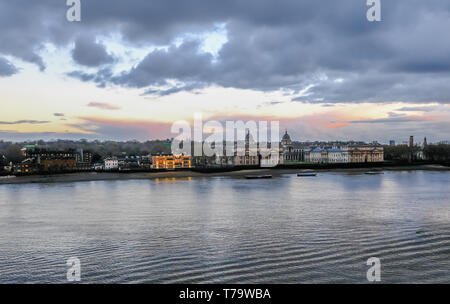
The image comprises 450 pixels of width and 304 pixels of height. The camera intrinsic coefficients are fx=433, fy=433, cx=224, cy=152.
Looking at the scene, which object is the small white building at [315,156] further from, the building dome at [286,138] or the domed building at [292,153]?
the building dome at [286,138]

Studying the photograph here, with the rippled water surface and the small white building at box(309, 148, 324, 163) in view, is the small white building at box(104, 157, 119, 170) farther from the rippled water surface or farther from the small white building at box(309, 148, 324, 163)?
the rippled water surface

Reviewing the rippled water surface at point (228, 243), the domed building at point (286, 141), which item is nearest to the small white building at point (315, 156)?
the domed building at point (286, 141)

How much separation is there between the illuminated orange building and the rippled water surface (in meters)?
53.8

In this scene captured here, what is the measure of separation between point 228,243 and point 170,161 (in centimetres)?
6315

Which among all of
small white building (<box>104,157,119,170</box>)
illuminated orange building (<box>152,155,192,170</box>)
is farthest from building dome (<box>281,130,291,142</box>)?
small white building (<box>104,157,119,170</box>)

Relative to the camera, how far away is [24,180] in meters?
38.7

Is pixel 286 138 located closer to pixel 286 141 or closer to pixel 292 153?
pixel 286 141

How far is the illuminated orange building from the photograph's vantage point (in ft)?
233

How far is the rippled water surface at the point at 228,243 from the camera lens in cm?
713

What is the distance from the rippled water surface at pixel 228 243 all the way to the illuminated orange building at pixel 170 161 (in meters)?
53.8

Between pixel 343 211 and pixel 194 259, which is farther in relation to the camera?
pixel 343 211
